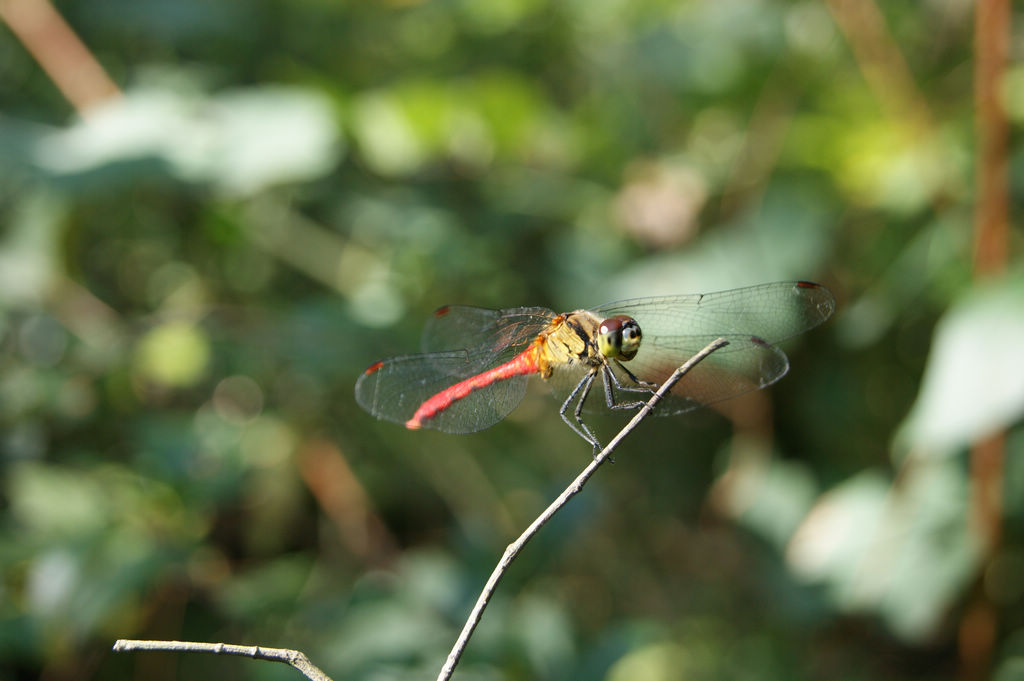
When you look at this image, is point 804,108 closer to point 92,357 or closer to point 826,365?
point 826,365

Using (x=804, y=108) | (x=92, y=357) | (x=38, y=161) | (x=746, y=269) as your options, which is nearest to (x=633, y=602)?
(x=746, y=269)

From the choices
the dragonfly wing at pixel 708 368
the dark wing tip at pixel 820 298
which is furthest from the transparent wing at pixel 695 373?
the dark wing tip at pixel 820 298

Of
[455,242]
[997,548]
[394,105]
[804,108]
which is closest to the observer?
[997,548]

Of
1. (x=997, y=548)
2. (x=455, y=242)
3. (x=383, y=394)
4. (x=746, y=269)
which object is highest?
(x=455, y=242)

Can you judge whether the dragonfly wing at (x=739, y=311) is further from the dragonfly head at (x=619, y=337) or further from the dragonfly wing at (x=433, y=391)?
the dragonfly wing at (x=433, y=391)

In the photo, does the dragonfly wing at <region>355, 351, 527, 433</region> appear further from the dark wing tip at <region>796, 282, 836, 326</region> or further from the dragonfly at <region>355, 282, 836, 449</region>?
the dark wing tip at <region>796, 282, 836, 326</region>

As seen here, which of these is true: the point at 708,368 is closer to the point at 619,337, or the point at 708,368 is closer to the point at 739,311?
the point at 739,311
